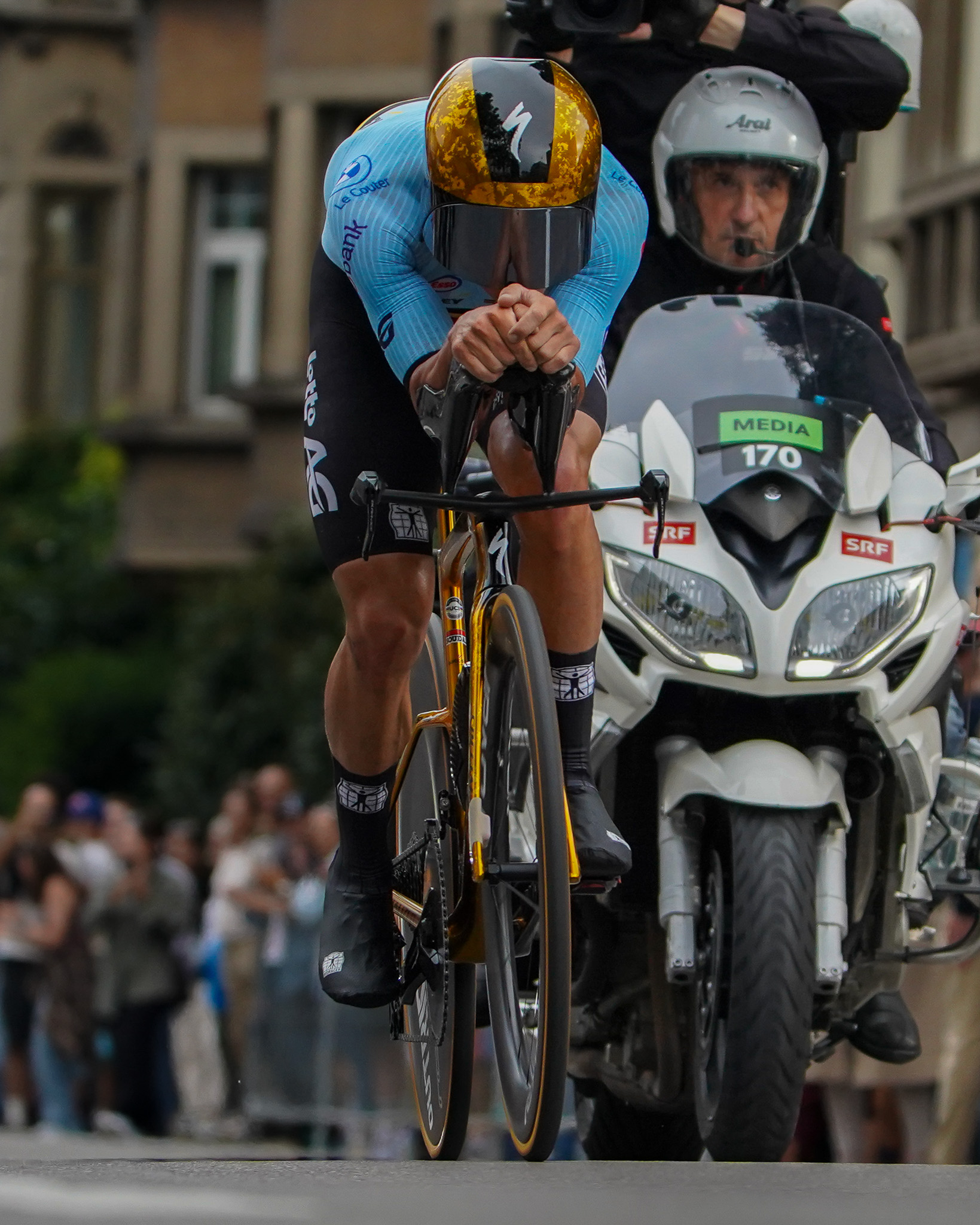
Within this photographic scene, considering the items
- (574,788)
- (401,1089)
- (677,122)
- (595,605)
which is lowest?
(401,1089)

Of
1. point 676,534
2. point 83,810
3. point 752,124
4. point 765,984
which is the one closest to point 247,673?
point 83,810

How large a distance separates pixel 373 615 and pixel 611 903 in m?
0.86

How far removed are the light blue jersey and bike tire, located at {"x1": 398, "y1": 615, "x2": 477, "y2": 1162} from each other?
2.98 feet

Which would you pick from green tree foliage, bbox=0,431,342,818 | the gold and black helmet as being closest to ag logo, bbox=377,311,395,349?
the gold and black helmet

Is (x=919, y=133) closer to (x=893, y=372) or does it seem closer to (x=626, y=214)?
(x=893, y=372)

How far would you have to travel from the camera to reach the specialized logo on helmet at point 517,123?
5.39 meters

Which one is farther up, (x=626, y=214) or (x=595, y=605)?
(x=626, y=214)

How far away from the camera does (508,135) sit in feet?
17.7

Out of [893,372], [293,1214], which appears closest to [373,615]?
[893,372]

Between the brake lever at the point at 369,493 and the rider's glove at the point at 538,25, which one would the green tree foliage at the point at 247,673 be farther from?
the brake lever at the point at 369,493

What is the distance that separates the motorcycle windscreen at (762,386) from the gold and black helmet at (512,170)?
3.20 feet

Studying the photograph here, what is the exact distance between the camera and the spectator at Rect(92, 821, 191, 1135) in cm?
1580

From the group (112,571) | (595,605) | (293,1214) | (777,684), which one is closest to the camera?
(293,1214)

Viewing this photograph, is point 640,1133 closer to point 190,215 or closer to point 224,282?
point 224,282
